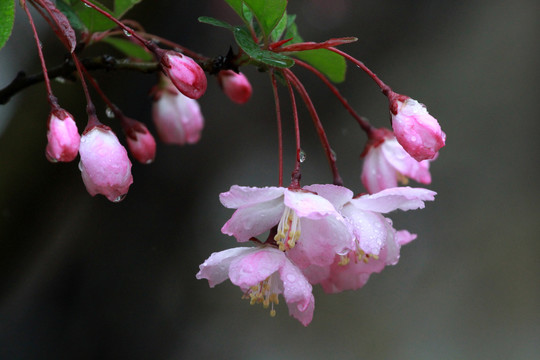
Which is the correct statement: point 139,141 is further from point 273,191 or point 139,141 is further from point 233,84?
point 273,191

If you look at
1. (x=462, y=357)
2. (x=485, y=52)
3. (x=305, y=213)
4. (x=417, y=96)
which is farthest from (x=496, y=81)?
(x=305, y=213)

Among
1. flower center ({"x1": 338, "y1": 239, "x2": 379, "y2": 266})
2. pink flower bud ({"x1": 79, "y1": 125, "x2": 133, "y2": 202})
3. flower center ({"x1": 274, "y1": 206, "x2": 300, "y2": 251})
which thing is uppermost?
pink flower bud ({"x1": 79, "y1": 125, "x2": 133, "y2": 202})

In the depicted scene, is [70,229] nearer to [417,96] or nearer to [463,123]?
[417,96]

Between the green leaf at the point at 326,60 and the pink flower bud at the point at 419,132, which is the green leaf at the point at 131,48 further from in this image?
the pink flower bud at the point at 419,132

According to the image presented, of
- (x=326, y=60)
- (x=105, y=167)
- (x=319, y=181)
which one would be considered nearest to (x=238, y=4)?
(x=326, y=60)

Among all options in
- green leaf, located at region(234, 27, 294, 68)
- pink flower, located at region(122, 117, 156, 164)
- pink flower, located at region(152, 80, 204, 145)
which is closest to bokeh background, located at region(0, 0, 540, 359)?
pink flower, located at region(152, 80, 204, 145)

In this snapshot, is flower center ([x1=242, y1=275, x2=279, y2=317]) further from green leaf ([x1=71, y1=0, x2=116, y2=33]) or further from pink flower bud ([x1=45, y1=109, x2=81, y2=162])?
green leaf ([x1=71, y1=0, x2=116, y2=33])
